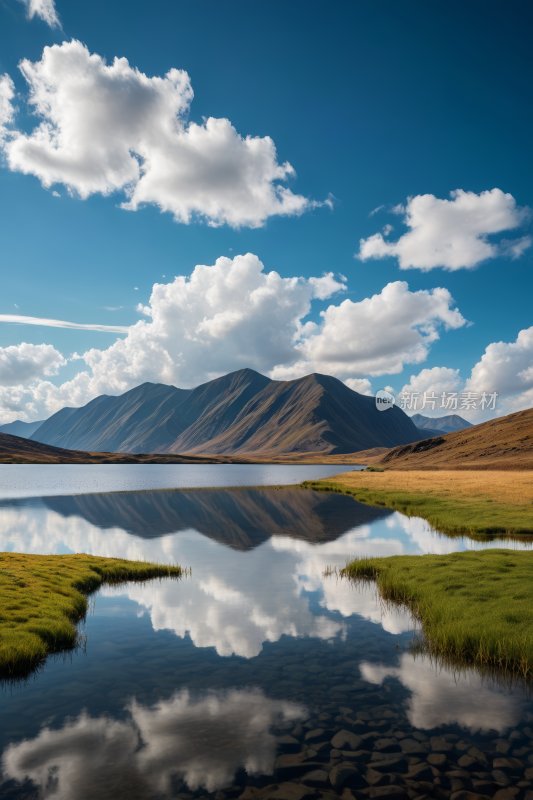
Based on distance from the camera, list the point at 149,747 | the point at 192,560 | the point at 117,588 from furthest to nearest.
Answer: the point at 192,560, the point at 117,588, the point at 149,747

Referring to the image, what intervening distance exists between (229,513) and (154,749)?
57.1 metres

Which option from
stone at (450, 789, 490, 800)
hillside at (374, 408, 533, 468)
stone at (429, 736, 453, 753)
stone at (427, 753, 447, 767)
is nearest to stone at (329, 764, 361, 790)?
stone at (427, 753, 447, 767)

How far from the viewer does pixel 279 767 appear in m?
11.2


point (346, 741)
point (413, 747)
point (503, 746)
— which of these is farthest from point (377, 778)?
point (503, 746)

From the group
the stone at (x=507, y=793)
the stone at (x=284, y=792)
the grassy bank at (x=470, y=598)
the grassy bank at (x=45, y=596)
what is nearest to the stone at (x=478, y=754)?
the stone at (x=507, y=793)

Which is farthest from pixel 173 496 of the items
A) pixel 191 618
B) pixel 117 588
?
pixel 191 618

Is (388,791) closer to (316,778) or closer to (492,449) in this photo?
(316,778)

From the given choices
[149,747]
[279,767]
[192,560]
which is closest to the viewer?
[279,767]

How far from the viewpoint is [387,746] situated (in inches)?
467

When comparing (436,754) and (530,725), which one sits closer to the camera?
(436,754)

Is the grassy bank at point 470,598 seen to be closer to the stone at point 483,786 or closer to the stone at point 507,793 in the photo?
the stone at point 507,793

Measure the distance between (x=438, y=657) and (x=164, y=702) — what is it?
10715 millimetres

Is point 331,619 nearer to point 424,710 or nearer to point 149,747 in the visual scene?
point 424,710

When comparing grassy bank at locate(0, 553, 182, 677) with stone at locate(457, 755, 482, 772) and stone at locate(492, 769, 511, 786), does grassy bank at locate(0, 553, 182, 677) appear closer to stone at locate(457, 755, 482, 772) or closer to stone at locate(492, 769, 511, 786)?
stone at locate(457, 755, 482, 772)
